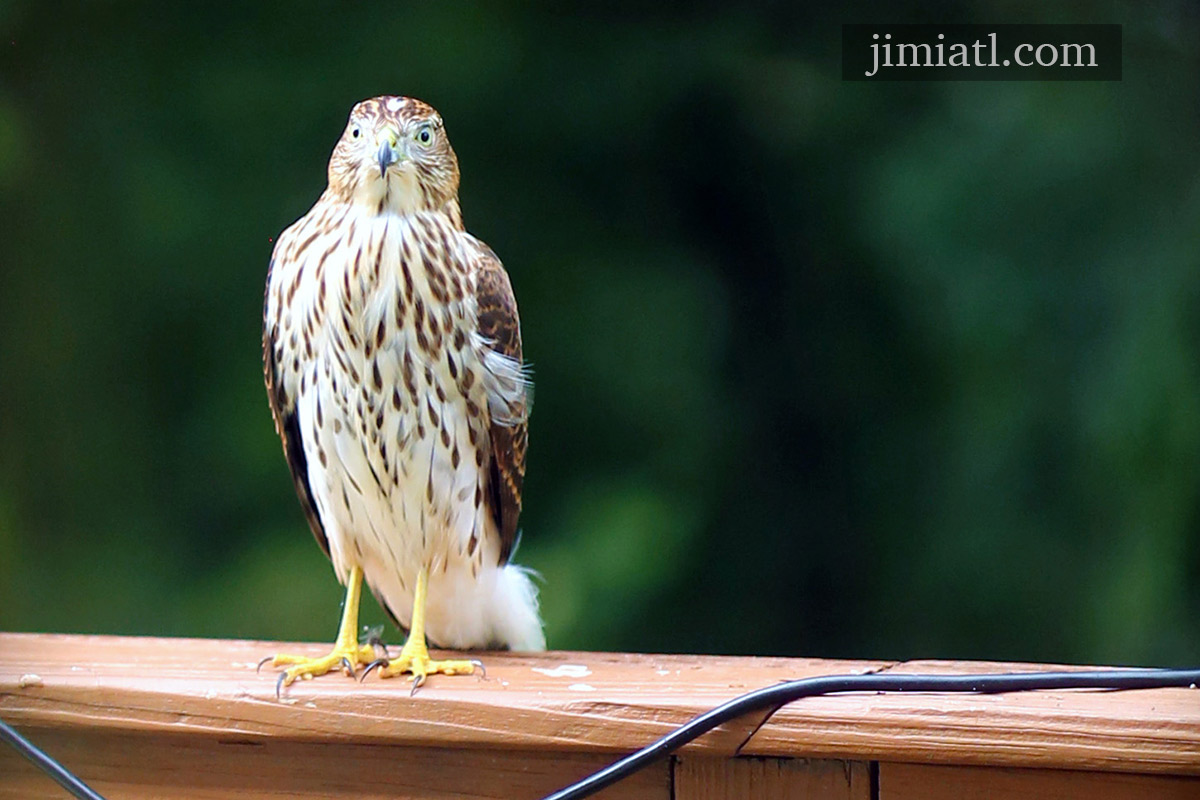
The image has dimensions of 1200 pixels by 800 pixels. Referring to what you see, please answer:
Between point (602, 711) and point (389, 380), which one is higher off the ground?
point (389, 380)

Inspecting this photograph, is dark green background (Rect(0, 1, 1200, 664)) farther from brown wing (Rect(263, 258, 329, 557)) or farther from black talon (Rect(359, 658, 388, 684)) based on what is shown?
black talon (Rect(359, 658, 388, 684))

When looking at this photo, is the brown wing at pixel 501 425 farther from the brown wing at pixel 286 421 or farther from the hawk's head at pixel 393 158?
the brown wing at pixel 286 421

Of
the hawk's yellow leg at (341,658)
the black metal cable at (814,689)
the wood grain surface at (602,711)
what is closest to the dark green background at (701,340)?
the hawk's yellow leg at (341,658)

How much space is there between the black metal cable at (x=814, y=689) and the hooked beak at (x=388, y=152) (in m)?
0.63

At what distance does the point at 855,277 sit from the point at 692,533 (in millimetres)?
385

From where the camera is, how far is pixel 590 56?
144 cm

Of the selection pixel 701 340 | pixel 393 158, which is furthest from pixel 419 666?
pixel 701 340

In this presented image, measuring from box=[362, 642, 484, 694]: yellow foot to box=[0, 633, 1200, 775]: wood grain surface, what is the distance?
2 cm

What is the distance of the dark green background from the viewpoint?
1413 millimetres

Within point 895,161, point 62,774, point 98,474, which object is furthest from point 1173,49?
point 98,474

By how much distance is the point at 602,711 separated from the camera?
90 cm

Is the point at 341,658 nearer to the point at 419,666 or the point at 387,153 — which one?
the point at 419,666

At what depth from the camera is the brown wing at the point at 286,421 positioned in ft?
4.31

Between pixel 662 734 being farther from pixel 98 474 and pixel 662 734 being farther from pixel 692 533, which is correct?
pixel 98 474
